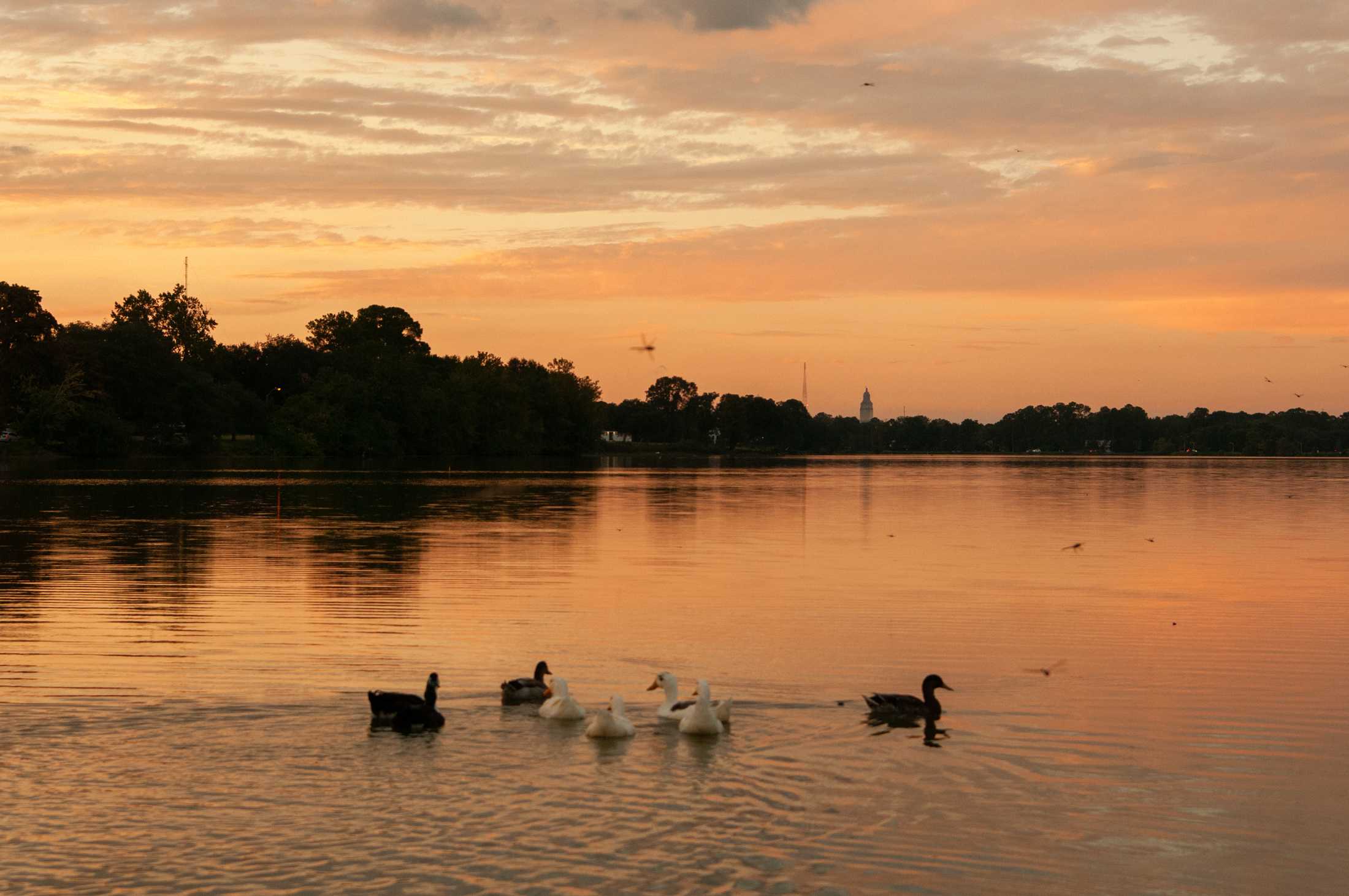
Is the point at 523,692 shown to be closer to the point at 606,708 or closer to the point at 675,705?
the point at 606,708

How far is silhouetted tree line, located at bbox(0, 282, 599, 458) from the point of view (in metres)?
128

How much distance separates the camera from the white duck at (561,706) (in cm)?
1509

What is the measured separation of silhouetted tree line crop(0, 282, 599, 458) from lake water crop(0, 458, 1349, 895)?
9817cm

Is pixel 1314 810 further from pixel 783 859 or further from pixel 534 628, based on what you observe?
pixel 534 628

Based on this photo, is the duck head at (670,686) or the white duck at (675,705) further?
the duck head at (670,686)

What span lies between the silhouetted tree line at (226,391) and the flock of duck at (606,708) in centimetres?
12112

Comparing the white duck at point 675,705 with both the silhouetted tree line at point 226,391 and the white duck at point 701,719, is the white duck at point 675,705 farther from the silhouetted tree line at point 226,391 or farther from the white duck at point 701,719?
the silhouetted tree line at point 226,391

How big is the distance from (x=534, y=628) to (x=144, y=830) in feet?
40.7

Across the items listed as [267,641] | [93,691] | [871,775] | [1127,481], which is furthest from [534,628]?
[1127,481]

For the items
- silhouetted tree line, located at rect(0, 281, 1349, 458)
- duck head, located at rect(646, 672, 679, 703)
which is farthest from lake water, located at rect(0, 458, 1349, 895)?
silhouetted tree line, located at rect(0, 281, 1349, 458)

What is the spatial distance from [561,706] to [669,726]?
127 centimetres

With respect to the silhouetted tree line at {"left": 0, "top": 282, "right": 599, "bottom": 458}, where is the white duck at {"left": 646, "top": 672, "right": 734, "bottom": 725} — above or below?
below

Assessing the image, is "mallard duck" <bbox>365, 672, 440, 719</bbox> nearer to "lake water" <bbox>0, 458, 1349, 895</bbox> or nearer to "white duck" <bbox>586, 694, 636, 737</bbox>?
"lake water" <bbox>0, 458, 1349, 895</bbox>

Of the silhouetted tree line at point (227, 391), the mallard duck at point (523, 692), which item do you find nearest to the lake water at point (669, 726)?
the mallard duck at point (523, 692)
